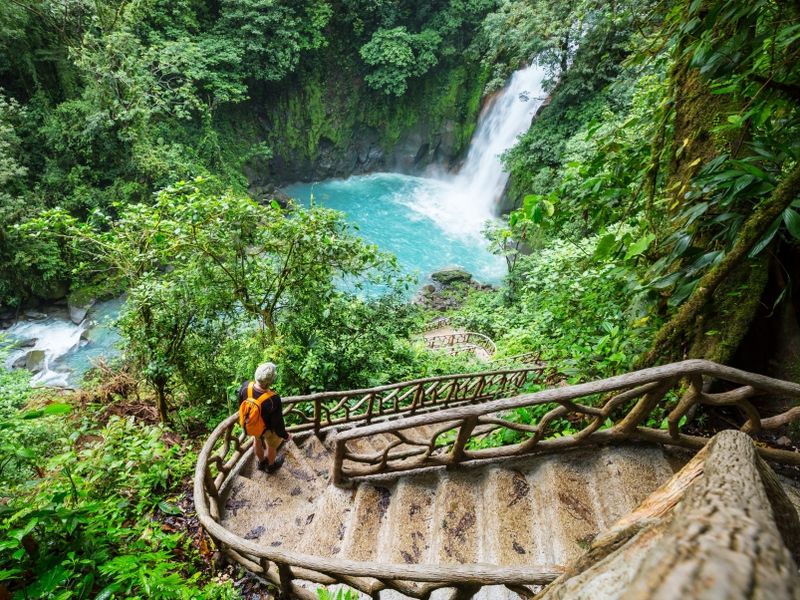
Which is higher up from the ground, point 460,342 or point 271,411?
point 271,411

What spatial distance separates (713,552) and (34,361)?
50.5ft

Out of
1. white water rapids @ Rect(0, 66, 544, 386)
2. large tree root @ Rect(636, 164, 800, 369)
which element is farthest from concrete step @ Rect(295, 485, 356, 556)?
white water rapids @ Rect(0, 66, 544, 386)

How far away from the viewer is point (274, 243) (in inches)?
249

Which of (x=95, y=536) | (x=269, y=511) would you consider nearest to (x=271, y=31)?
(x=269, y=511)

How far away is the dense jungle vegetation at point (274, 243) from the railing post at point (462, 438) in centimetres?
145

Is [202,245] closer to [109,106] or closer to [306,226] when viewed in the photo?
[306,226]

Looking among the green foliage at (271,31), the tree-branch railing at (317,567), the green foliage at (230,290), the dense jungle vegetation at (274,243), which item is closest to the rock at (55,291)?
the dense jungle vegetation at (274,243)

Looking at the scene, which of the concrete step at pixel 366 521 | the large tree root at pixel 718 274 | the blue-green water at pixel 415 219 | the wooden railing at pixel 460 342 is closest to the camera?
the large tree root at pixel 718 274

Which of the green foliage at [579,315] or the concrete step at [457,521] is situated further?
the green foliage at [579,315]

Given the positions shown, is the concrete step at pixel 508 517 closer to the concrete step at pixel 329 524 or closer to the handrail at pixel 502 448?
the handrail at pixel 502 448

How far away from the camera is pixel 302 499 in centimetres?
389

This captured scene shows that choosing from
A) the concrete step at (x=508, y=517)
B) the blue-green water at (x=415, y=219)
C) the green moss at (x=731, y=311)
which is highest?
the green moss at (x=731, y=311)

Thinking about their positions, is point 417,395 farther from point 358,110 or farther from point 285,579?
point 358,110

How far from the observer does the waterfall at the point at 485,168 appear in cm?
2019
